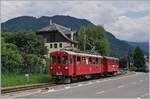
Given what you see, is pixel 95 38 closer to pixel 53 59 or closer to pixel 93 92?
pixel 53 59

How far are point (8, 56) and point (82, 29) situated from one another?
55307 mm

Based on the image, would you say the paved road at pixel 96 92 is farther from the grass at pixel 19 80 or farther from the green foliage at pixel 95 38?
the green foliage at pixel 95 38

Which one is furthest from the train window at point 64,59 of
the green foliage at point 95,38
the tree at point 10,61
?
the green foliage at point 95,38

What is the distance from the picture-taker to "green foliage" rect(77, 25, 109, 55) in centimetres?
9975

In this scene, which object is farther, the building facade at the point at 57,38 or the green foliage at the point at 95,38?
the green foliage at the point at 95,38

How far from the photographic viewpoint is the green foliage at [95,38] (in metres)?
99.8

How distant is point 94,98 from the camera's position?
70.2ft

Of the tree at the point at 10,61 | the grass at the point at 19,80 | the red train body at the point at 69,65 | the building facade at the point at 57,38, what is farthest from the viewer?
the building facade at the point at 57,38

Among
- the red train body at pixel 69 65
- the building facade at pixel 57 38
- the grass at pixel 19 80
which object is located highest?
the building facade at pixel 57 38

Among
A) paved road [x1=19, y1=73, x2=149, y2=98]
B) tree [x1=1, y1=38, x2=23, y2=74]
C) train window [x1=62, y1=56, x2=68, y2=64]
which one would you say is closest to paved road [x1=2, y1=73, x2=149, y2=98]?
paved road [x1=19, y1=73, x2=149, y2=98]

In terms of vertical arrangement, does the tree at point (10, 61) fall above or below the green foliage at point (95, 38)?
below

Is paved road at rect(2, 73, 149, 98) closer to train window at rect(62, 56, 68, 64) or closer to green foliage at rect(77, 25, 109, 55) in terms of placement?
train window at rect(62, 56, 68, 64)

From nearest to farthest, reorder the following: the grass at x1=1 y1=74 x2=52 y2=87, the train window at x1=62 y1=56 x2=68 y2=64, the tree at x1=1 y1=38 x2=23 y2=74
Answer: the grass at x1=1 y1=74 x2=52 y2=87, the train window at x1=62 y1=56 x2=68 y2=64, the tree at x1=1 y1=38 x2=23 y2=74

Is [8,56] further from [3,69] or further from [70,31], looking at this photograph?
[70,31]
